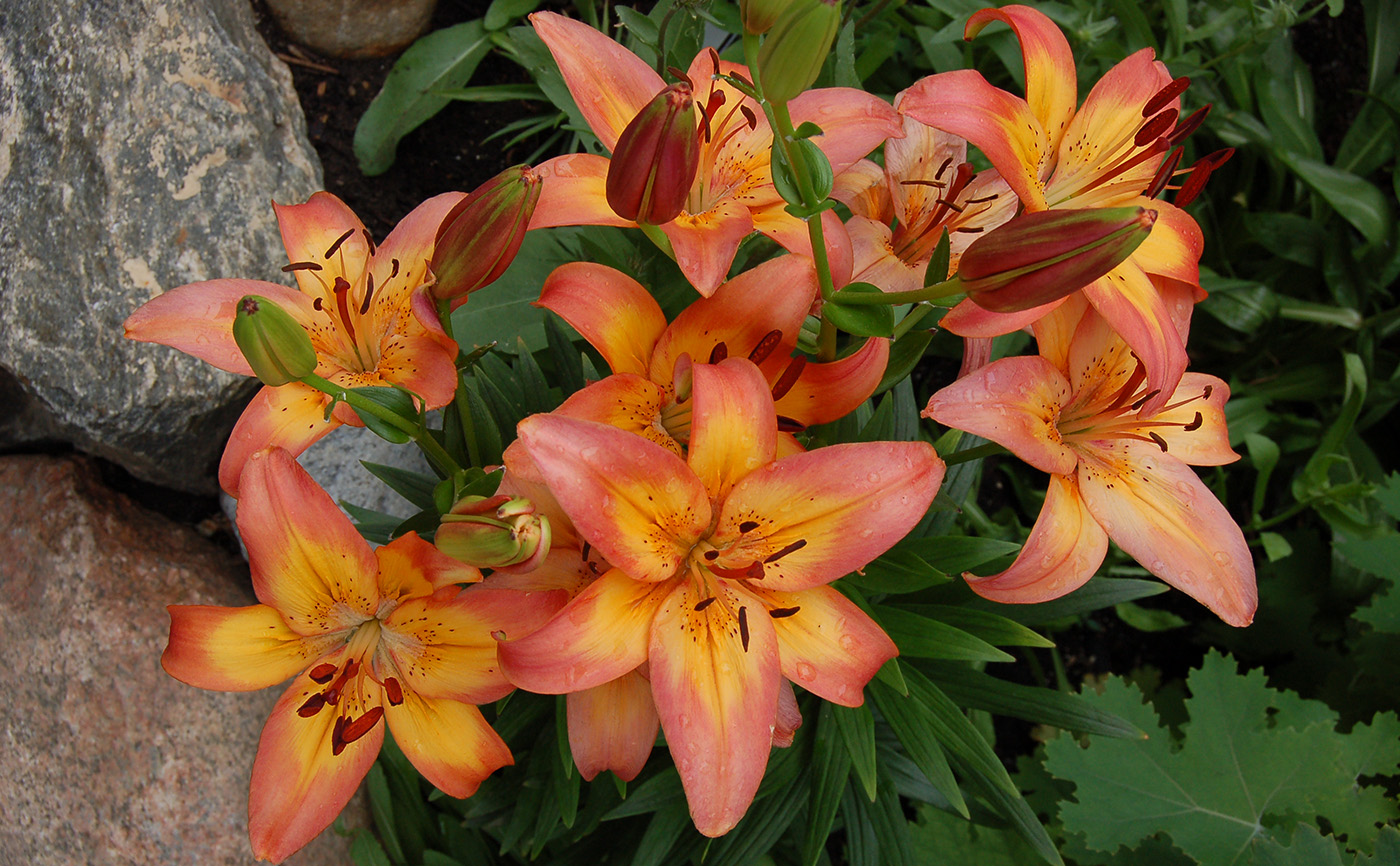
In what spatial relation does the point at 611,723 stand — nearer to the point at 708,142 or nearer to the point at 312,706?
the point at 312,706

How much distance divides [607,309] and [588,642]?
0.32 metres

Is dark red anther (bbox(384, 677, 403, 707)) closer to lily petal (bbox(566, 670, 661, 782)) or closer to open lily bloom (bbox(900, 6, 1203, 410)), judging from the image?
lily petal (bbox(566, 670, 661, 782))

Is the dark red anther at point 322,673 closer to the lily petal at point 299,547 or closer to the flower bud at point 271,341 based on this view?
the lily petal at point 299,547

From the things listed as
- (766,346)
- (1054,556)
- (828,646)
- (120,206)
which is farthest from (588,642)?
(120,206)

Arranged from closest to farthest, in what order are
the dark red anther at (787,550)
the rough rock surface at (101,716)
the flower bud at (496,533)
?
the flower bud at (496,533) → the dark red anther at (787,550) → the rough rock surface at (101,716)

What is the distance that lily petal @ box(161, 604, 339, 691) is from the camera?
2.88 feet

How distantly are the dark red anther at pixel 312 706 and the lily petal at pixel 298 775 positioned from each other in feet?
0.04

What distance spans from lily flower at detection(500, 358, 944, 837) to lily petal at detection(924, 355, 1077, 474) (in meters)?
0.08

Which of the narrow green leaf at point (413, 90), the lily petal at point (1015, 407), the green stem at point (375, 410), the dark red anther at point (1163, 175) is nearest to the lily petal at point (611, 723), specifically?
the green stem at point (375, 410)

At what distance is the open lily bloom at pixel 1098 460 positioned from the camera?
35.1 inches

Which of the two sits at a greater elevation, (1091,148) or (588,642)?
(1091,148)

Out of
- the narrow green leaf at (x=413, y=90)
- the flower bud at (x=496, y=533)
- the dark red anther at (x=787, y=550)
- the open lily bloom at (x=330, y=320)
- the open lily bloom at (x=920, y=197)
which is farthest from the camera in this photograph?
the narrow green leaf at (x=413, y=90)

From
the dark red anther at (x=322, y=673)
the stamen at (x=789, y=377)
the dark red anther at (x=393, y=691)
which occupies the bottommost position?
the dark red anther at (x=393, y=691)

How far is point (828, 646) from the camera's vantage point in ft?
Answer: 2.80
